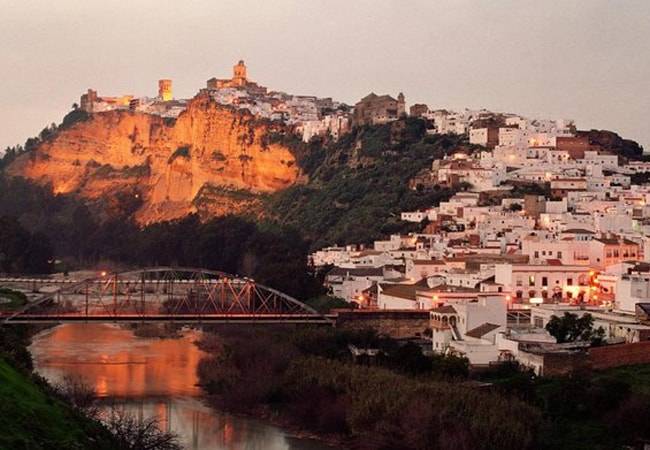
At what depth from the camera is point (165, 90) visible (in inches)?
4562

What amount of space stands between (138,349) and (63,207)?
199ft

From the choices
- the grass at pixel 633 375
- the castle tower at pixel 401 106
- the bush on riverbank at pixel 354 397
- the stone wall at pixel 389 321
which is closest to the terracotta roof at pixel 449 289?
the stone wall at pixel 389 321

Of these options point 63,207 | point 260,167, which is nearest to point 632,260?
point 260,167

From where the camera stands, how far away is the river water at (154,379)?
2722cm

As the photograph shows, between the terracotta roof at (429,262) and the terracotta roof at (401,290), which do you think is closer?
the terracotta roof at (401,290)

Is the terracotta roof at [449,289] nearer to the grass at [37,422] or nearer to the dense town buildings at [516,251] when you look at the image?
the dense town buildings at [516,251]

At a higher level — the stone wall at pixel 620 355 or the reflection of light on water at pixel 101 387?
the stone wall at pixel 620 355

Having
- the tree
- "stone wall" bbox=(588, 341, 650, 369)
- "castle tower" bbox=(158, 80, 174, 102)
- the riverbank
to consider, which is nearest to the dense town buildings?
the tree

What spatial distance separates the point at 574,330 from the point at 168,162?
6939cm

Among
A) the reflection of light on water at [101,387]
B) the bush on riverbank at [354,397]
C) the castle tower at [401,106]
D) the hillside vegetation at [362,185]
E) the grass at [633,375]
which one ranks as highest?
the castle tower at [401,106]

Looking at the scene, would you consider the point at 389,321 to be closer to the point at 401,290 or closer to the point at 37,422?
the point at 401,290

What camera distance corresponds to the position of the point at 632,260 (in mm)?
40656

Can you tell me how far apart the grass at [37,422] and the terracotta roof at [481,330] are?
13.5m

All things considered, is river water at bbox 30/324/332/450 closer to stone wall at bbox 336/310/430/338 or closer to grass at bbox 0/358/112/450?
stone wall at bbox 336/310/430/338
